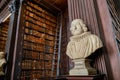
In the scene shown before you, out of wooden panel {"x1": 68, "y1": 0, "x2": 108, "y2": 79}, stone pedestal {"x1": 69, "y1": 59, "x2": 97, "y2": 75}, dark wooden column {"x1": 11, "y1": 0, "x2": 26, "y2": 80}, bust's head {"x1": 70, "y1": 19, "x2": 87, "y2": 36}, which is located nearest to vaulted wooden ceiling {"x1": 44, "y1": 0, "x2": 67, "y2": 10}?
dark wooden column {"x1": 11, "y1": 0, "x2": 26, "y2": 80}

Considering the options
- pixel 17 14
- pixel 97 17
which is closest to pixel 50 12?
pixel 17 14

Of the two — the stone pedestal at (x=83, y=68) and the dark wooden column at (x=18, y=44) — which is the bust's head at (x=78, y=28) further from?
the dark wooden column at (x=18, y=44)

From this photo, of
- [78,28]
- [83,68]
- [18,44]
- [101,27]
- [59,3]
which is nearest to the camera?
[83,68]

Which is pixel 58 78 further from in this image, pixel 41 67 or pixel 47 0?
pixel 47 0

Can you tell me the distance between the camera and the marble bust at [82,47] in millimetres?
1344

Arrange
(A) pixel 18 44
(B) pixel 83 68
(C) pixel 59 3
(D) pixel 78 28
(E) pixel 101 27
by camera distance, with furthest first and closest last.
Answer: (C) pixel 59 3 < (A) pixel 18 44 < (E) pixel 101 27 < (D) pixel 78 28 < (B) pixel 83 68

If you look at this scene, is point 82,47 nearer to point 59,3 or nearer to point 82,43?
point 82,43

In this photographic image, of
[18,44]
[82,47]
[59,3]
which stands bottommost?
[82,47]

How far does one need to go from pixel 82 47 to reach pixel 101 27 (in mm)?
461

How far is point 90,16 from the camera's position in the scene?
1.77 metres

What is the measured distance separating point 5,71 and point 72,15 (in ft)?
5.92

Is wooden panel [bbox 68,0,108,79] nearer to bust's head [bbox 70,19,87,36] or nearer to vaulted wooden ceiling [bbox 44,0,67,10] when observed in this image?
bust's head [bbox 70,19,87,36]

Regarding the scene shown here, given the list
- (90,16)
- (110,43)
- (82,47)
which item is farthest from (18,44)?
(110,43)

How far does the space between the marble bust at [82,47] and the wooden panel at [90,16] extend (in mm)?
138
